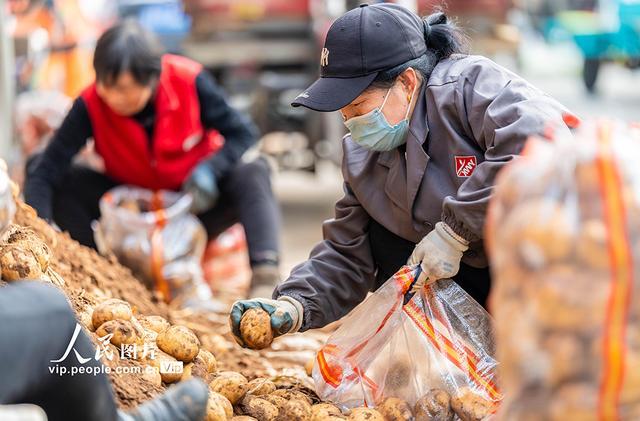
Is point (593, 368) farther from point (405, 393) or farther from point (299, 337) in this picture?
point (299, 337)

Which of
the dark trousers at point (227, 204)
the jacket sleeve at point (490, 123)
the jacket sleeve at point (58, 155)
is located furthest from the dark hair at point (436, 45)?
the jacket sleeve at point (58, 155)

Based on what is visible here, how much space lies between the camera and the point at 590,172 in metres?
1.89

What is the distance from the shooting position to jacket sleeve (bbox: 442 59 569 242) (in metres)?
2.77

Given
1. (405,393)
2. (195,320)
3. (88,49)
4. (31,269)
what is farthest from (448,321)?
(88,49)

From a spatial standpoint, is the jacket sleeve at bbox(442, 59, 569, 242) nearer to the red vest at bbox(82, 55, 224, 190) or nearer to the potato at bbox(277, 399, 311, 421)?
the potato at bbox(277, 399, 311, 421)

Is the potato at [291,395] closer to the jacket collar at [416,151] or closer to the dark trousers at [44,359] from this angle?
the jacket collar at [416,151]

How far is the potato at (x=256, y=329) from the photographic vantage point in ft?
9.80

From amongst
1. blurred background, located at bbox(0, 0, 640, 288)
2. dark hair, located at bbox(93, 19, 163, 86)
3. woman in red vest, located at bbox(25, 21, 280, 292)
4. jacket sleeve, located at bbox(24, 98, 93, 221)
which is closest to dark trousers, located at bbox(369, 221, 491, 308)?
woman in red vest, located at bbox(25, 21, 280, 292)

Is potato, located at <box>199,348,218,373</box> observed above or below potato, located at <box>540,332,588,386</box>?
below

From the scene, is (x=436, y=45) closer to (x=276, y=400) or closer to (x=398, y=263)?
(x=398, y=263)

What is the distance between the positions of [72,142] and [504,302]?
10.8 ft

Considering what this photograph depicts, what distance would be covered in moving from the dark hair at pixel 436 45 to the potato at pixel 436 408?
0.90m

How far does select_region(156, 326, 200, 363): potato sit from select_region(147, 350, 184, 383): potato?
0.11 feet

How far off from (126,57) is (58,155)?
0.68 meters
